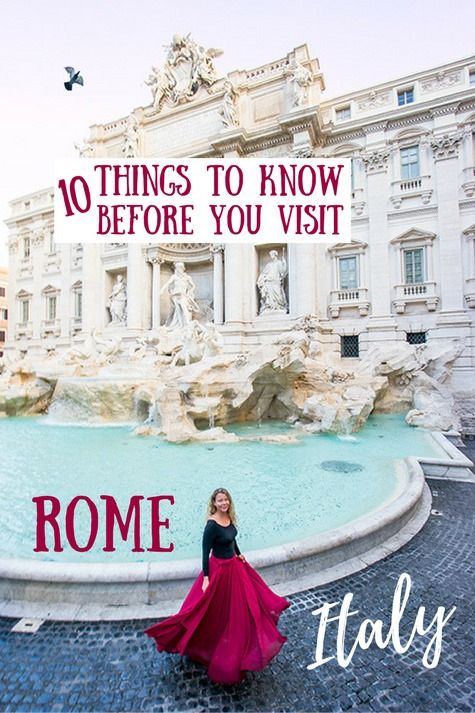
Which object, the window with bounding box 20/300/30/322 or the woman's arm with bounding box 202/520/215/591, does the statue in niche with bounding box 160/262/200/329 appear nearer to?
the window with bounding box 20/300/30/322

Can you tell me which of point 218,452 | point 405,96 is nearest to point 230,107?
point 405,96

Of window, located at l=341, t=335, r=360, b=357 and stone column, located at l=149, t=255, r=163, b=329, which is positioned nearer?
window, located at l=341, t=335, r=360, b=357

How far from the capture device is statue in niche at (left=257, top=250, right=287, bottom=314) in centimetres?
1570

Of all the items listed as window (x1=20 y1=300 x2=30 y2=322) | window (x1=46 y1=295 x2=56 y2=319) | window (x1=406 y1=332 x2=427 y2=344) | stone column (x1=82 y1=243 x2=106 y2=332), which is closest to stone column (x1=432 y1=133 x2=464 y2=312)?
window (x1=406 y1=332 x2=427 y2=344)

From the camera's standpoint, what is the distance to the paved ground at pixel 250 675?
5.94ft

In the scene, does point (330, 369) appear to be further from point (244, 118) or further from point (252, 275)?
point (244, 118)

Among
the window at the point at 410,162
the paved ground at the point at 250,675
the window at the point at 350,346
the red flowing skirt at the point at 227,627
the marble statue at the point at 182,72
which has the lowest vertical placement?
the paved ground at the point at 250,675

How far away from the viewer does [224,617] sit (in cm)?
185

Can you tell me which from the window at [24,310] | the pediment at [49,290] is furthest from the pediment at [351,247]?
the window at [24,310]

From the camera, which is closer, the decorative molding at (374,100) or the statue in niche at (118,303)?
the decorative molding at (374,100)

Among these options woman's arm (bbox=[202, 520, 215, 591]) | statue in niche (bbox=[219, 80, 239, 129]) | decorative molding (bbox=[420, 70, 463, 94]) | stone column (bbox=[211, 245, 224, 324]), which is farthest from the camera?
stone column (bbox=[211, 245, 224, 324])

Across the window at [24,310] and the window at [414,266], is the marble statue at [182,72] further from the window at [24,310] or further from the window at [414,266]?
the window at [24,310]

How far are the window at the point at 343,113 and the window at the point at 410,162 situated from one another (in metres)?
3.08

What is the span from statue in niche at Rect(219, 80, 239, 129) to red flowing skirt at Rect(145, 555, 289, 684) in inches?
724
